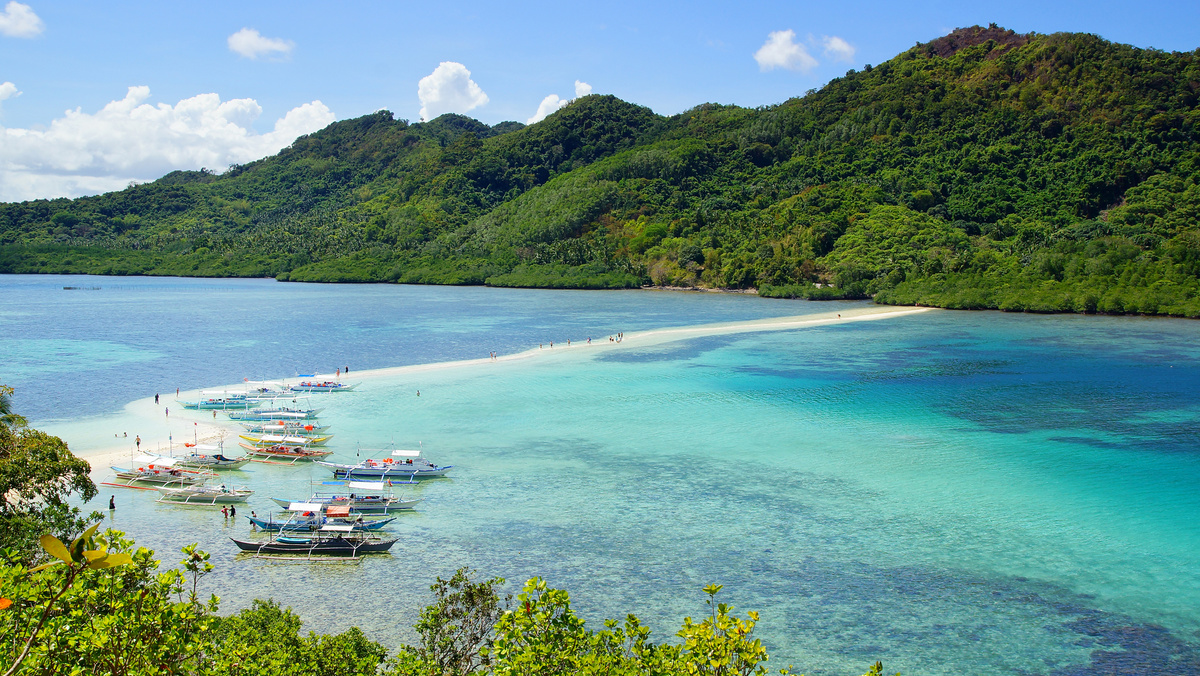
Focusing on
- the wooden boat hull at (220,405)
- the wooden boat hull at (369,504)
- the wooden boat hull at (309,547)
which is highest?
the wooden boat hull at (220,405)

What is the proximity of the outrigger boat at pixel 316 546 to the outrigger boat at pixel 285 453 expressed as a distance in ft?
31.6

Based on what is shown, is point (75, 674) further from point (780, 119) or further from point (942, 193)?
point (780, 119)

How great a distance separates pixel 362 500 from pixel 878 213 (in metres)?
122

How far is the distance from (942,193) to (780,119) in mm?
60189

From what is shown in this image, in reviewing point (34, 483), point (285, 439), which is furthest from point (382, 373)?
point (34, 483)

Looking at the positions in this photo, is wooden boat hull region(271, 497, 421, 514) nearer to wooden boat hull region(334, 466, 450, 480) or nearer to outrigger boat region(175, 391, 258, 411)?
wooden boat hull region(334, 466, 450, 480)

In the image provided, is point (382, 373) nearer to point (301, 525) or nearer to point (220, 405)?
point (220, 405)

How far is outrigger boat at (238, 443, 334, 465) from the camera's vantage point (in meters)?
32.2

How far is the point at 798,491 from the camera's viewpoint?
2859 centimetres

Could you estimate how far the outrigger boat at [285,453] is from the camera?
32250mm

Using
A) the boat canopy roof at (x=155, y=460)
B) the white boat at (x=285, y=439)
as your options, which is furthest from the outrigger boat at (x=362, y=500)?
the white boat at (x=285, y=439)

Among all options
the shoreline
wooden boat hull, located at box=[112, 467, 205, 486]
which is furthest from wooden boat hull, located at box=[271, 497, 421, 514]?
the shoreline

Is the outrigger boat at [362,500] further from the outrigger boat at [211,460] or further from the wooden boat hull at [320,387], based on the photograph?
the wooden boat hull at [320,387]

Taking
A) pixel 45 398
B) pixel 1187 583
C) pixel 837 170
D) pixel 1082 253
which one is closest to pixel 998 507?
pixel 1187 583
